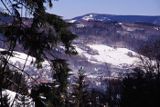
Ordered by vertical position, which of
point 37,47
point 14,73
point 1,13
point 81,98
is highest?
point 1,13

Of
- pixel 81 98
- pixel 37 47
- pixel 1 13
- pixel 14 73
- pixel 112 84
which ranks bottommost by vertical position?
pixel 112 84

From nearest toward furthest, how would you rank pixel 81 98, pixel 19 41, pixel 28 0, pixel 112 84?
pixel 28 0, pixel 19 41, pixel 81 98, pixel 112 84

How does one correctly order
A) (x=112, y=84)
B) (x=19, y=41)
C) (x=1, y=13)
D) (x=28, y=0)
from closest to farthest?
1. (x=28, y=0)
2. (x=1, y=13)
3. (x=19, y=41)
4. (x=112, y=84)

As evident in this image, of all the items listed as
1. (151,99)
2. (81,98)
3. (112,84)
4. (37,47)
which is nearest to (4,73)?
(37,47)

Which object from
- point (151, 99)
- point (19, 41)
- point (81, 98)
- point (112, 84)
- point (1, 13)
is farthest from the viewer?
point (112, 84)

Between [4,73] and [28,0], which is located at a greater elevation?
[28,0]

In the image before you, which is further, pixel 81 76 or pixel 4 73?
pixel 81 76

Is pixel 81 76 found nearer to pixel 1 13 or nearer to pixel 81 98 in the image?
pixel 81 98

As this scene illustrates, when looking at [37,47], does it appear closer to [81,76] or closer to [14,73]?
[14,73]

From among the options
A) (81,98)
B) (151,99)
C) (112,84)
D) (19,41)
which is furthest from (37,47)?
(112,84)

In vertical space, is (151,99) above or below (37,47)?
below
